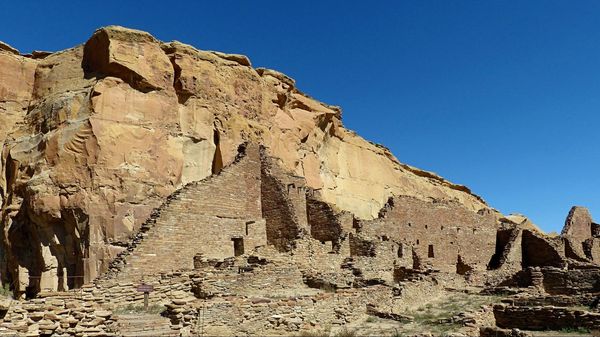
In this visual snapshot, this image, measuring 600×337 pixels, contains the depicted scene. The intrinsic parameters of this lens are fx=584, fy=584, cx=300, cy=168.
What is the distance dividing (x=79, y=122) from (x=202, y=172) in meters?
5.23

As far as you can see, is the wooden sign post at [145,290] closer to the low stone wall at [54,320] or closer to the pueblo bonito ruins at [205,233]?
the pueblo bonito ruins at [205,233]

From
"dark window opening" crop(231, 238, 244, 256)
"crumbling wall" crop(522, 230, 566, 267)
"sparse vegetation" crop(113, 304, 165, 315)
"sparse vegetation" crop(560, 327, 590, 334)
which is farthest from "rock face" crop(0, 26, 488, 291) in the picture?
"crumbling wall" crop(522, 230, 566, 267)

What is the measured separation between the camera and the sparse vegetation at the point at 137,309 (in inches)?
509

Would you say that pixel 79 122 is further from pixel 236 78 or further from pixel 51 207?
pixel 236 78

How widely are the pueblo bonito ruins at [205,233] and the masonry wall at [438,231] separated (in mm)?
76

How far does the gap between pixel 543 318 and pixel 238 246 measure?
9869 millimetres

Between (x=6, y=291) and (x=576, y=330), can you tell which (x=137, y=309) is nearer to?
(x=6, y=291)

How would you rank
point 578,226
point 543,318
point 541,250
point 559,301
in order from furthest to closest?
point 578,226 < point 541,250 < point 559,301 < point 543,318

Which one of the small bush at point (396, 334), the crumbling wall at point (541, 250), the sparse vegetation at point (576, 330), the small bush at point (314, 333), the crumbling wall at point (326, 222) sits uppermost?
the crumbling wall at point (326, 222)

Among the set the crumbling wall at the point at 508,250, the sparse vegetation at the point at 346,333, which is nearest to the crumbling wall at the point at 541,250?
the crumbling wall at the point at 508,250

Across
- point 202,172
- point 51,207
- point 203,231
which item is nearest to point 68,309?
point 203,231

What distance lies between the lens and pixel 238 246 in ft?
64.5

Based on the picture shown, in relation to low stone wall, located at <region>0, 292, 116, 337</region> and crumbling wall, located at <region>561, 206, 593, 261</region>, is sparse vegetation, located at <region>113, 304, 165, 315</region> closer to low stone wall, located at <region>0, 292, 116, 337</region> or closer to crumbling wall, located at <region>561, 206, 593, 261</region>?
low stone wall, located at <region>0, 292, 116, 337</region>

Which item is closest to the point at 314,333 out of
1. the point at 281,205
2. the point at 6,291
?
the point at 281,205
